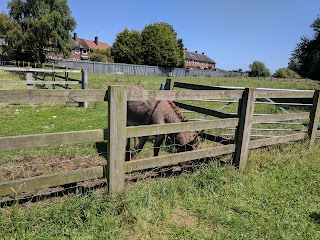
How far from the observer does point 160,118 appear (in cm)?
488

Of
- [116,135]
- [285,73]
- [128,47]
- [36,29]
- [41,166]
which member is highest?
[36,29]

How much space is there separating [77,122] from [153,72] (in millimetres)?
46272

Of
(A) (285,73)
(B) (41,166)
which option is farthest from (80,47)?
(B) (41,166)

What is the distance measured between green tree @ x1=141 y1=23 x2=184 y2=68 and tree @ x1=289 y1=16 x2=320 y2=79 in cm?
3570

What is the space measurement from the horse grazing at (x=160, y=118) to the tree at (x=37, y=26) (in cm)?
3868

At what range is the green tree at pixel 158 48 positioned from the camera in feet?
187

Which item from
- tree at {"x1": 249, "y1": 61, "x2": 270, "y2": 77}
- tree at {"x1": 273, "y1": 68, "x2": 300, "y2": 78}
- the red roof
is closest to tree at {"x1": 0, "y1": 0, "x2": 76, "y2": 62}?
the red roof

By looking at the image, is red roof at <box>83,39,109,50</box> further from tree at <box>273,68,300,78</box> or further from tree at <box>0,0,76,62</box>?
tree at <box>273,68,300,78</box>

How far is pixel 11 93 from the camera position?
2.66 m

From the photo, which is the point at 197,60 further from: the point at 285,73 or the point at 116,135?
the point at 116,135

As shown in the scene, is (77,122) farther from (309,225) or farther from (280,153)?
(309,225)

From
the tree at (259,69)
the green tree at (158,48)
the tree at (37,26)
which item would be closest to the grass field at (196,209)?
the tree at (37,26)

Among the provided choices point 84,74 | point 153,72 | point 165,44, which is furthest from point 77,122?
point 165,44

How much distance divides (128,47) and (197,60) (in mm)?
60478
